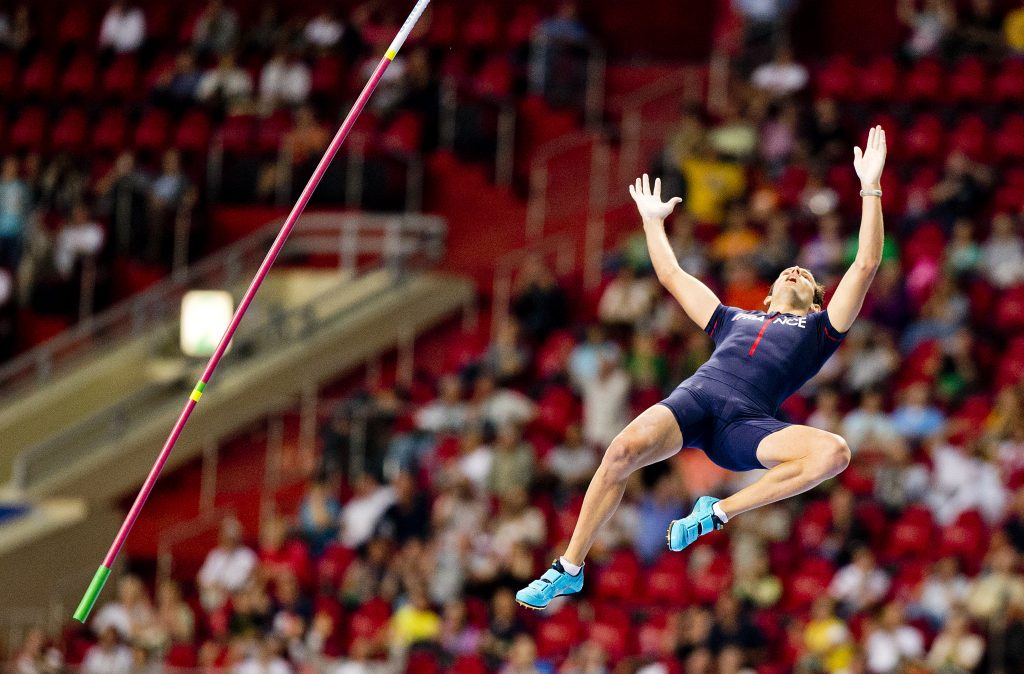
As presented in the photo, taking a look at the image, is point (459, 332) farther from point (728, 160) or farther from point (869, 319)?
point (869, 319)

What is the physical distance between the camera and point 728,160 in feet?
67.2

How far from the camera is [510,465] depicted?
18078mm

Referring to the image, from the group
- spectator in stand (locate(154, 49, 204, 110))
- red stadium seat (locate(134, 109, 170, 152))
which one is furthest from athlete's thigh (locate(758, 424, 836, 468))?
spectator in stand (locate(154, 49, 204, 110))

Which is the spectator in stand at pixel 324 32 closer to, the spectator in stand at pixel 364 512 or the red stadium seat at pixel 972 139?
the spectator in stand at pixel 364 512

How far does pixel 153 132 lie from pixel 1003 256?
452 inches

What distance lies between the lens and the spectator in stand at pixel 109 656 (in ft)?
58.2

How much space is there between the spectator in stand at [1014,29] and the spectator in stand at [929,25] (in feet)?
2.09

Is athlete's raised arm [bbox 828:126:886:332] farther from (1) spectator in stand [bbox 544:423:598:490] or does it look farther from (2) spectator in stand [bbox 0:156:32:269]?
(2) spectator in stand [bbox 0:156:32:269]

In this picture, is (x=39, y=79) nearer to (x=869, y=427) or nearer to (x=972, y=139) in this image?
(x=972, y=139)

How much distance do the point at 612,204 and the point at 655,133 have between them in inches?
47.0

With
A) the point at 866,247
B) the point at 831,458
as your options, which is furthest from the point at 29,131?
the point at 831,458

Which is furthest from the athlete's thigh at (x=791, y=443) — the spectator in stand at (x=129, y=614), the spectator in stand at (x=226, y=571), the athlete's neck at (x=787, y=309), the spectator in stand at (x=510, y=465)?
the spectator in stand at (x=129, y=614)

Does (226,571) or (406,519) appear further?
(226,571)

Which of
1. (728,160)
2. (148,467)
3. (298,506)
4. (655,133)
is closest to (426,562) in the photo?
(298,506)
